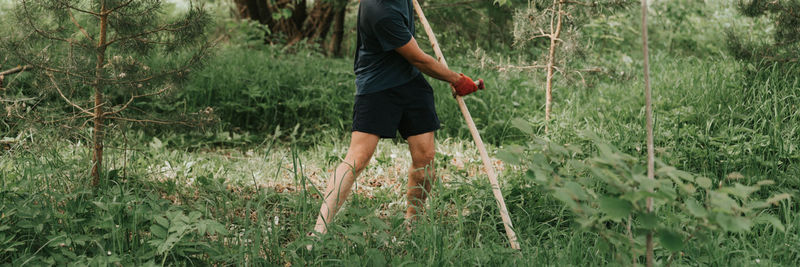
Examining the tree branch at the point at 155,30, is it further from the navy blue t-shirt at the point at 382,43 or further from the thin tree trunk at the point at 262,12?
the thin tree trunk at the point at 262,12

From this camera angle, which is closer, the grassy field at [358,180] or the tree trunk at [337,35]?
the grassy field at [358,180]

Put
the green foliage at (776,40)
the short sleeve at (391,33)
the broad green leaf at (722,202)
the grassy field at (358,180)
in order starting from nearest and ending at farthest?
the broad green leaf at (722,202) < the grassy field at (358,180) < the short sleeve at (391,33) < the green foliage at (776,40)

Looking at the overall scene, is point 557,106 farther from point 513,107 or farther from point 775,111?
point 775,111

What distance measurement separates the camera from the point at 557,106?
580 cm

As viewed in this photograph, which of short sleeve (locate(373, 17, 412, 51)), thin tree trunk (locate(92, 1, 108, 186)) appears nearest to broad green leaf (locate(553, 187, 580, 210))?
short sleeve (locate(373, 17, 412, 51))

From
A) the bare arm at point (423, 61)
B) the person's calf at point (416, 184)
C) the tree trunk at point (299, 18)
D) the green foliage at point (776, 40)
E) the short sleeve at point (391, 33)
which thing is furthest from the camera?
the tree trunk at point (299, 18)

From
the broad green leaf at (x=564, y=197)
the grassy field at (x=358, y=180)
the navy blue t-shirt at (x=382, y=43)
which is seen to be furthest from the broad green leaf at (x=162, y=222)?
the broad green leaf at (x=564, y=197)

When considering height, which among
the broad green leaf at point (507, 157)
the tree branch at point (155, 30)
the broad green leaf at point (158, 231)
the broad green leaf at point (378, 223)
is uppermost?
the tree branch at point (155, 30)

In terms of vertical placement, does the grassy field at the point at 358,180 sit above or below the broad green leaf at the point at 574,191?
below

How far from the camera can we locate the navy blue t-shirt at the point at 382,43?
3.02 m

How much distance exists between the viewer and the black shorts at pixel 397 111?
3268mm

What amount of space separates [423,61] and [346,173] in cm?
76

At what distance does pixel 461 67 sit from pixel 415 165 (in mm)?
4513

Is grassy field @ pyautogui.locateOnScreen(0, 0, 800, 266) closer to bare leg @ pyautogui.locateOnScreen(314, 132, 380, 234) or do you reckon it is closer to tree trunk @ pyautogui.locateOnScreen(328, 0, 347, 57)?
bare leg @ pyautogui.locateOnScreen(314, 132, 380, 234)
